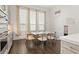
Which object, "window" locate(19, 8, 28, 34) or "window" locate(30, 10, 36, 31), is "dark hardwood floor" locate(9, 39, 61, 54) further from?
"window" locate(30, 10, 36, 31)

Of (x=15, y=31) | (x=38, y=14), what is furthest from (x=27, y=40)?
(x=38, y=14)

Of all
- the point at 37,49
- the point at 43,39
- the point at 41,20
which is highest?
the point at 41,20

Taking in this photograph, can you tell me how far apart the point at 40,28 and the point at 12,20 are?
0.86 m

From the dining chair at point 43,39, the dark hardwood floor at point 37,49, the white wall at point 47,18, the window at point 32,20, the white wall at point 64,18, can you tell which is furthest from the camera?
the dining chair at point 43,39

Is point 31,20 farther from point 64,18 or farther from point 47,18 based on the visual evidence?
point 64,18

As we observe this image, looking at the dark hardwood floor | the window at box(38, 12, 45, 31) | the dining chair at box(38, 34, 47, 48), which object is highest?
the window at box(38, 12, 45, 31)

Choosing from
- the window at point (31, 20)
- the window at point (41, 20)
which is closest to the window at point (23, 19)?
the window at point (31, 20)

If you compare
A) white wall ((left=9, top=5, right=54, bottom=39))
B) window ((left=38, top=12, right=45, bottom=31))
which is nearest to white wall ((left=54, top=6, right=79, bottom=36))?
white wall ((left=9, top=5, right=54, bottom=39))

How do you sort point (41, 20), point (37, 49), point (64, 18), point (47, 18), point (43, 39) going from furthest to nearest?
1. point (43, 39)
2. point (37, 49)
3. point (41, 20)
4. point (47, 18)
5. point (64, 18)

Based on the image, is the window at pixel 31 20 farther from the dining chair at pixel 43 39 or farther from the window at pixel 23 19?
the dining chair at pixel 43 39

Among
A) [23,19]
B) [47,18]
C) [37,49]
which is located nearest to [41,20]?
[47,18]

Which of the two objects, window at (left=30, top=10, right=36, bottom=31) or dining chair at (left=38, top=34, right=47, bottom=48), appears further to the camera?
dining chair at (left=38, top=34, right=47, bottom=48)

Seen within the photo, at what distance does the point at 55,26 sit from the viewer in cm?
268
